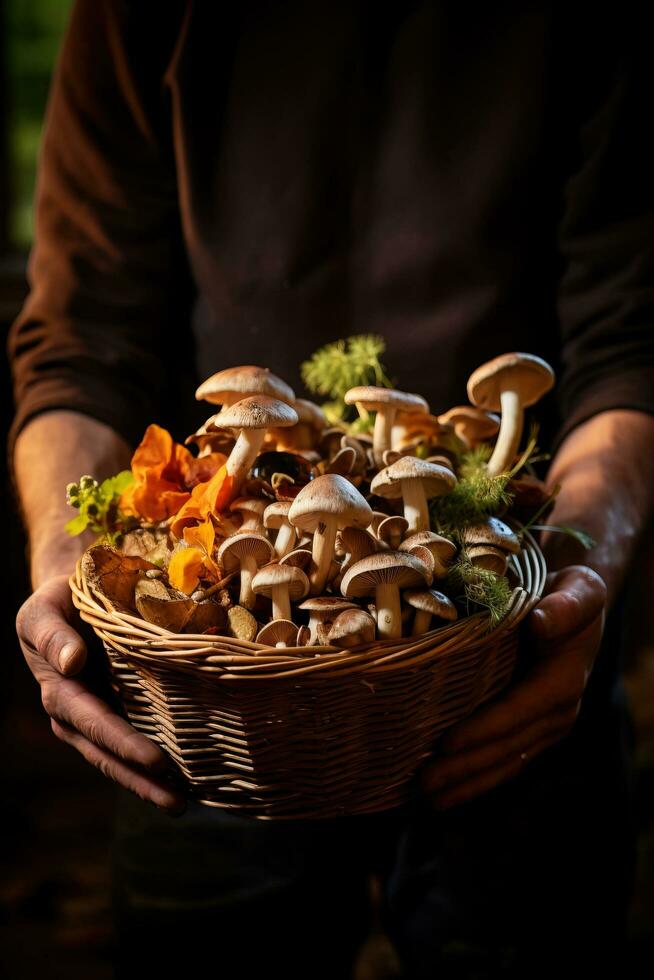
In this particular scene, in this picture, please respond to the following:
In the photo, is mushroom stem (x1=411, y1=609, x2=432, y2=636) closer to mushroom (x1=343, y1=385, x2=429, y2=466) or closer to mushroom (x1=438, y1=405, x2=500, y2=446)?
mushroom (x1=343, y1=385, x2=429, y2=466)

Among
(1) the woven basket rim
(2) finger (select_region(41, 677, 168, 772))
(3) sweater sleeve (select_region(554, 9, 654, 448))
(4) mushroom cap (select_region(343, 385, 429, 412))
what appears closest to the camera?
(1) the woven basket rim

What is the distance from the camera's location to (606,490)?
137cm

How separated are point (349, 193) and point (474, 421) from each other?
0.60 metres

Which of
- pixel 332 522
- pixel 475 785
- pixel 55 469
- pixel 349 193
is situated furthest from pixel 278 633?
pixel 349 193

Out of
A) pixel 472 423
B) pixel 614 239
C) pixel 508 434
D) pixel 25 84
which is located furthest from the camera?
pixel 25 84

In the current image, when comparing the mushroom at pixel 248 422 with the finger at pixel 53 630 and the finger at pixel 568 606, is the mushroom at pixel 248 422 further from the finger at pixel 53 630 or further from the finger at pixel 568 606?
the finger at pixel 568 606

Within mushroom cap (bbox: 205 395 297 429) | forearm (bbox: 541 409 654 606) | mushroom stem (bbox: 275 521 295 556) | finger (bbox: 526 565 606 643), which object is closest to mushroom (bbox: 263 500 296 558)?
mushroom stem (bbox: 275 521 295 556)

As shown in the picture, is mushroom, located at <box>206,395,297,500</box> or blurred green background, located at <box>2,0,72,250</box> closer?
mushroom, located at <box>206,395,297,500</box>

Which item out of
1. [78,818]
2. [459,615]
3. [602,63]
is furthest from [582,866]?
[78,818]

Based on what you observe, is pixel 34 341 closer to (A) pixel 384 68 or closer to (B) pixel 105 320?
(B) pixel 105 320

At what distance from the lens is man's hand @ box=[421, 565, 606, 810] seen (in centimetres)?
104

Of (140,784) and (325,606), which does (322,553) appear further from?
(140,784)

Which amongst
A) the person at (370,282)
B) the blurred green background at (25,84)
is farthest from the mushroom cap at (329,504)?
the blurred green background at (25,84)

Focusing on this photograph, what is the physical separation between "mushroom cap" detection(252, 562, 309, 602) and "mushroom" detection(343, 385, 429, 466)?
0.27 meters
